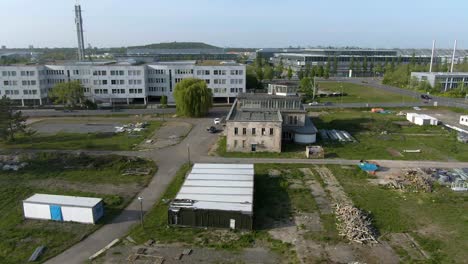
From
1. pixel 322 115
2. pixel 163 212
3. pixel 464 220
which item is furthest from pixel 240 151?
pixel 322 115

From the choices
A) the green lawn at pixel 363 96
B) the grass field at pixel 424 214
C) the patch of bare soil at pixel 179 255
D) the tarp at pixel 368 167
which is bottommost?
the patch of bare soil at pixel 179 255

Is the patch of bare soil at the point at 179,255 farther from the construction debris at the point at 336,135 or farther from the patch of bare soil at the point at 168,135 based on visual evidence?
the construction debris at the point at 336,135

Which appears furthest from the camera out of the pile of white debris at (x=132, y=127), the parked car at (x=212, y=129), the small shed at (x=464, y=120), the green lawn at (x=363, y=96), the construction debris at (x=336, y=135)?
the green lawn at (x=363, y=96)

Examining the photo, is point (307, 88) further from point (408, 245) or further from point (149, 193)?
point (408, 245)

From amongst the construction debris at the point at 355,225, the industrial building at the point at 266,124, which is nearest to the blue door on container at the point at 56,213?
the construction debris at the point at 355,225

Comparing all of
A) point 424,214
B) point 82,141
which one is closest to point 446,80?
point 424,214

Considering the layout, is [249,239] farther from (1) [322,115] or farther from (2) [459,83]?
(2) [459,83]

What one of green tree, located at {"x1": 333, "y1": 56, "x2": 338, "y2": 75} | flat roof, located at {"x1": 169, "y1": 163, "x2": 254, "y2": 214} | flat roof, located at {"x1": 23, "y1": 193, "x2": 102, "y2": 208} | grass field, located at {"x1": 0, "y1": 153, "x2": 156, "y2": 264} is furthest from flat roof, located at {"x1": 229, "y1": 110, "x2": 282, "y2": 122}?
green tree, located at {"x1": 333, "y1": 56, "x2": 338, "y2": 75}
